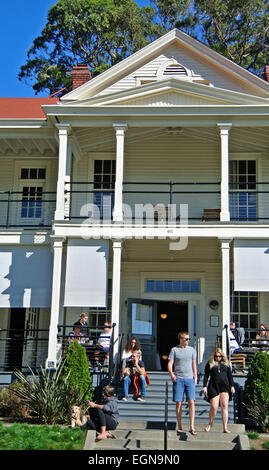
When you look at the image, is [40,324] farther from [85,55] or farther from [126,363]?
[85,55]

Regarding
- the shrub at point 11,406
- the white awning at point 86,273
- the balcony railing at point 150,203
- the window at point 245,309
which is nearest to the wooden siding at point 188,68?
the balcony railing at point 150,203

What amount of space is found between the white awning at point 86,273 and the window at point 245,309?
3.84 meters

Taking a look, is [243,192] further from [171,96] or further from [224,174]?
[171,96]

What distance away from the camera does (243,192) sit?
1722 centimetres

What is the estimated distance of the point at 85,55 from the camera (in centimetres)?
3459

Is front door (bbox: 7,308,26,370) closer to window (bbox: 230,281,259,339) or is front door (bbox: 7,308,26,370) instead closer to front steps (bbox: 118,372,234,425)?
front steps (bbox: 118,372,234,425)

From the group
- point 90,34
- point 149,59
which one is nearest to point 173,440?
point 149,59

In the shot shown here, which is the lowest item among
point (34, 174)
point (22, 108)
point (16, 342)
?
point (16, 342)

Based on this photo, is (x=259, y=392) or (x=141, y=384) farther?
(x=141, y=384)

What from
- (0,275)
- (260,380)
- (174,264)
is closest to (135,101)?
(174,264)

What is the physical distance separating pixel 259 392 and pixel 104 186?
27.6ft

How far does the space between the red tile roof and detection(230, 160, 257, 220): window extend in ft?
19.1

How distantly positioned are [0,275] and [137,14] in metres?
22.9

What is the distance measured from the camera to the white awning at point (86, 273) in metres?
15.1
